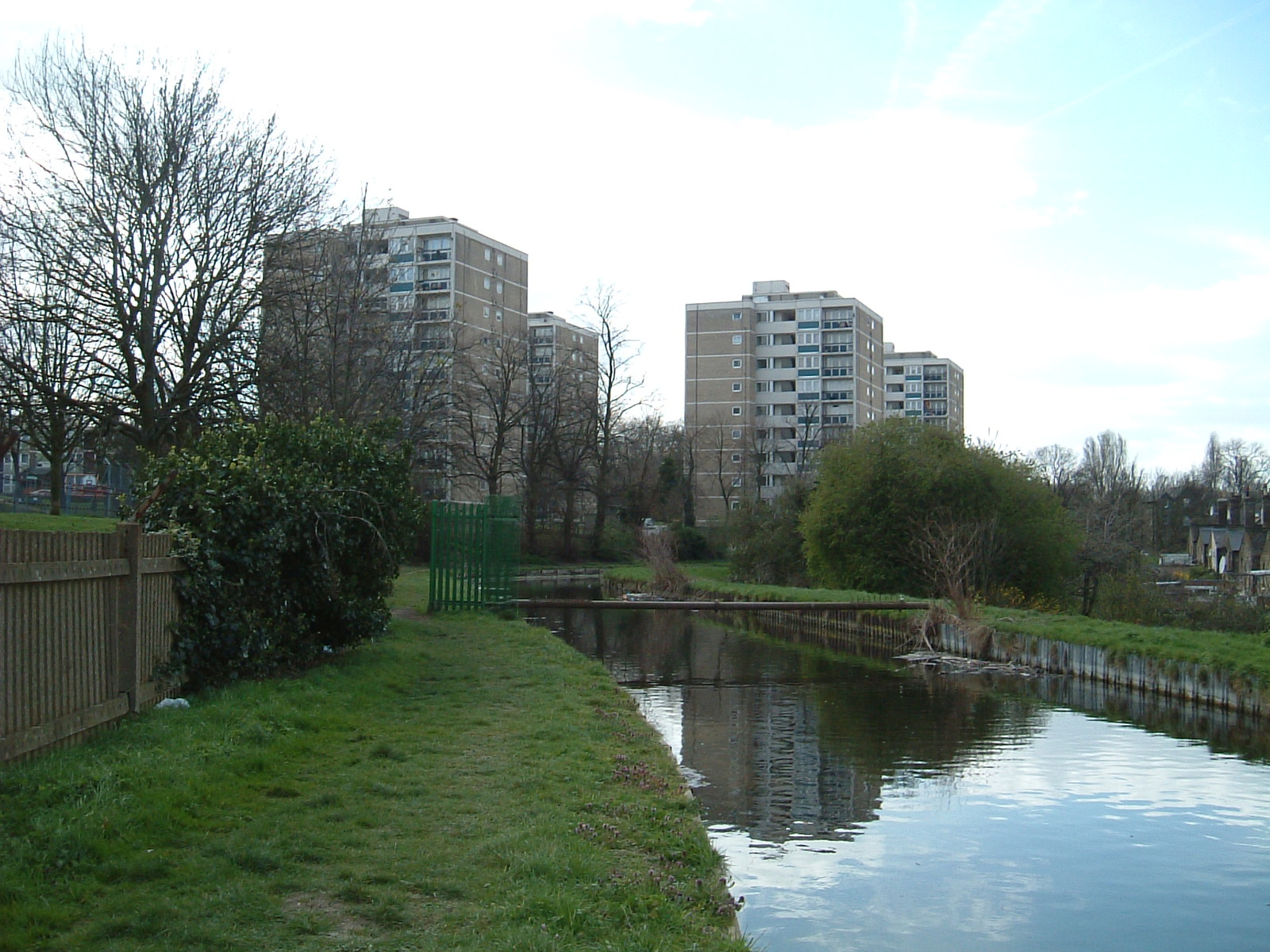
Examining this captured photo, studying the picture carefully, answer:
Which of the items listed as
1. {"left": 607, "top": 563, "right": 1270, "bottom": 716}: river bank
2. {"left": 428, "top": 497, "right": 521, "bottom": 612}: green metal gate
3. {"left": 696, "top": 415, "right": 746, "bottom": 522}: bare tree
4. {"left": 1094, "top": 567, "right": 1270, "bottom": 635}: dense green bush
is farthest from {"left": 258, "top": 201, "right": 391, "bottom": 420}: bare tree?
{"left": 696, "top": 415, "right": 746, "bottom": 522}: bare tree

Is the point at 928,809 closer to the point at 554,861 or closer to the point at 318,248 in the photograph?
the point at 554,861

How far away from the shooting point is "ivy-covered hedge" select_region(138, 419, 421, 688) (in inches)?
422

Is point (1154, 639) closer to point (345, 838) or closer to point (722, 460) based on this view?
point (345, 838)

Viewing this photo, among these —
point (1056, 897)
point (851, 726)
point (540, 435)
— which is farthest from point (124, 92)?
point (540, 435)

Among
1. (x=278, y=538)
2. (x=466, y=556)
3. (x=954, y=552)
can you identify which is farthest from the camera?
(x=954, y=552)

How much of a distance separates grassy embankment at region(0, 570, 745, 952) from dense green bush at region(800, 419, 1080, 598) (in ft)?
72.7

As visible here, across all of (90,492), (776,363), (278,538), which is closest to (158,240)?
(278,538)

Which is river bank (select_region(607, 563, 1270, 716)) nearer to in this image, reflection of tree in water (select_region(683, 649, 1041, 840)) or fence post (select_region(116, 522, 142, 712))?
reflection of tree in water (select_region(683, 649, 1041, 840))

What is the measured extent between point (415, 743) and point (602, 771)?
1.68 meters

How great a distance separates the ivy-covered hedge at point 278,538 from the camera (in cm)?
1072

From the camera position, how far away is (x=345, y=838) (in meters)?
6.37

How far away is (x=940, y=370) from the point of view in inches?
5094

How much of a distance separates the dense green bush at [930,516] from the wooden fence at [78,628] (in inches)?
904

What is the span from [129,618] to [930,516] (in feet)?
86.2
